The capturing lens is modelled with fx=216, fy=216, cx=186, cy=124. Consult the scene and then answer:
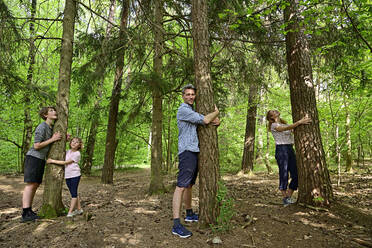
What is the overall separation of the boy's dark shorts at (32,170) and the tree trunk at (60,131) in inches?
5.4

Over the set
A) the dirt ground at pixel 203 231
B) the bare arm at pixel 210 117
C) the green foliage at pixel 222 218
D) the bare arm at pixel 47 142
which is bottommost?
the dirt ground at pixel 203 231

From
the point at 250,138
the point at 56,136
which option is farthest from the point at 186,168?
the point at 250,138

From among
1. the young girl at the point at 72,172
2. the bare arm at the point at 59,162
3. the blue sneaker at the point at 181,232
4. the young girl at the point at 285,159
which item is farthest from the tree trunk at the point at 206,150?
the bare arm at the point at 59,162

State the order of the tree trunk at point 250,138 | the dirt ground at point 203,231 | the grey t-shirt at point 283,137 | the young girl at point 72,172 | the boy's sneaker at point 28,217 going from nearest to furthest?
the dirt ground at point 203,231
the boy's sneaker at point 28,217
the young girl at point 72,172
the grey t-shirt at point 283,137
the tree trunk at point 250,138

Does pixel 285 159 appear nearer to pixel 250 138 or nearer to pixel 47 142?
pixel 47 142

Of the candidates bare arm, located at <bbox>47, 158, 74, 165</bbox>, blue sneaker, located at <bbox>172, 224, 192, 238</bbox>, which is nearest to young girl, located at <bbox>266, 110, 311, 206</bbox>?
blue sneaker, located at <bbox>172, 224, 192, 238</bbox>

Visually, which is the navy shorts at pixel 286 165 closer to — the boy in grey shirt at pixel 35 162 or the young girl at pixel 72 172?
the young girl at pixel 72 172

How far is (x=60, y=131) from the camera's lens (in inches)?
160

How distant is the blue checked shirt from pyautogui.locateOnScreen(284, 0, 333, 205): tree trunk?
2.10 m

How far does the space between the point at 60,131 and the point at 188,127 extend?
8.35ft

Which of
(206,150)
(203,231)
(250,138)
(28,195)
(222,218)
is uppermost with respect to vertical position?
(250,138)

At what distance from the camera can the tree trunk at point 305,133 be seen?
12.6 feet

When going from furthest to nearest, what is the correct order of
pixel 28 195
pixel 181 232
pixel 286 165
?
pixel 286 165 < pixel 28 195 < pixel 181 232

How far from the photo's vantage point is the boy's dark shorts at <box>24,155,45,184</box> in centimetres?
381
